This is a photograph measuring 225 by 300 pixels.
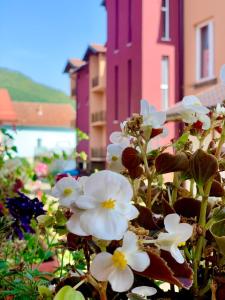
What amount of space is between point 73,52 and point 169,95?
442cm

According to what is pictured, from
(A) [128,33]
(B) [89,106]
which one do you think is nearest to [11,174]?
(A) [128,33]

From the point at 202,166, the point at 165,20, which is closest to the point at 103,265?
the point at 202,166

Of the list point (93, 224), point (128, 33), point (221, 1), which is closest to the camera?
point (93, 224)

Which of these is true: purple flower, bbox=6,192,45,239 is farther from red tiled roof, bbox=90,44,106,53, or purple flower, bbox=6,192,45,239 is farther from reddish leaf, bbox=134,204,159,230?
red tiled roof, bbox=90,44,106,53

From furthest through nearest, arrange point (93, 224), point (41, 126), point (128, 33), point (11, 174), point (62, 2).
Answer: point (41, 126), point (62, 2), point (128, 33), point (11, 174), point (93, 224)


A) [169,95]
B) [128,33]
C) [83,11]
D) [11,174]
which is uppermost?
[83,11]

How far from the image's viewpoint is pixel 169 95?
5598 mm

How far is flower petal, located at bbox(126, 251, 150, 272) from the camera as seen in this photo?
0.32 m

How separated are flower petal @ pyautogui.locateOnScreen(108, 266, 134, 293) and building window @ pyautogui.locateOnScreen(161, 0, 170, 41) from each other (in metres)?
5.63

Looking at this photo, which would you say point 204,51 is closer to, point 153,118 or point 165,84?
point 165,84

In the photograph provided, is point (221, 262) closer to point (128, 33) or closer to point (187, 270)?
point (187, 270)

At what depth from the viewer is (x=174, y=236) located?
0.35 metres

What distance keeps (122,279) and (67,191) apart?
0.08 m

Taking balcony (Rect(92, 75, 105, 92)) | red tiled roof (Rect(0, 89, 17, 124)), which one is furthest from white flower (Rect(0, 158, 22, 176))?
balcony (Rect(92, 75, 105, 92))
